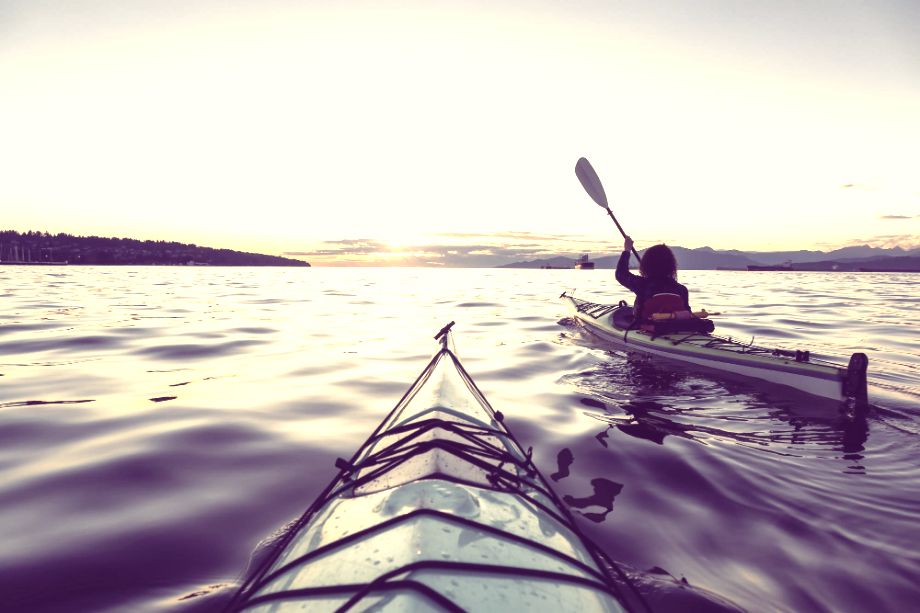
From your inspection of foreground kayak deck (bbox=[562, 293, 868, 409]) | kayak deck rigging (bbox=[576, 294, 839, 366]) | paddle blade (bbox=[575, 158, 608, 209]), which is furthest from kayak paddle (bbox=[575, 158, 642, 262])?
kayak deck rigging (bbox=[576, 294, 839, 366])

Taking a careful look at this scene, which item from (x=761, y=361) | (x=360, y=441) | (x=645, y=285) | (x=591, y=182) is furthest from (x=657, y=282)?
(x=360, y=441)

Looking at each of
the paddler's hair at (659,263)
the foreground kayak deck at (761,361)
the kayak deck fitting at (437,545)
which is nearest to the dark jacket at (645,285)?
the paddler's hair at (659,263)

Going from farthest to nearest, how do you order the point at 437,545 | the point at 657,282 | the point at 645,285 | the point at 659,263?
the point at 645,285
the point at 657,282
the point at 659,263
the point at 437,545

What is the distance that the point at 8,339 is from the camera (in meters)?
10.2

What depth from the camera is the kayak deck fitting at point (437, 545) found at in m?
1.57

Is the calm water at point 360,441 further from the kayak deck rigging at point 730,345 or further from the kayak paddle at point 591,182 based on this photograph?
the kayak paddle at point 591,182

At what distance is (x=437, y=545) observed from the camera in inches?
67.9

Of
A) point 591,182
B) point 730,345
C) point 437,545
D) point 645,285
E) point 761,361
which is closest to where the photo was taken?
point 437,545

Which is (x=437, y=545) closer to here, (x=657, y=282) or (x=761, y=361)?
(x=761, y=361)

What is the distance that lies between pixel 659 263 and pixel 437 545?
7748 millimetres

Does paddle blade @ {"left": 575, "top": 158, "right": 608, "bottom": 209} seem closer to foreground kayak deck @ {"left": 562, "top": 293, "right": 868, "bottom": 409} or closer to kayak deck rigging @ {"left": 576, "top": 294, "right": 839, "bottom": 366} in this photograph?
foreground kayak deck @ {"left": 562, "top": 293, "right": 868, "bottom": 409}

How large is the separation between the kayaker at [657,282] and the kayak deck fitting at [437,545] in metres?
6.53

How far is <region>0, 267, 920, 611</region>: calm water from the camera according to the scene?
276 cm

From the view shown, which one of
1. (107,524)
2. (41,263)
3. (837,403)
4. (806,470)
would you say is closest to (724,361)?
(837,403)
